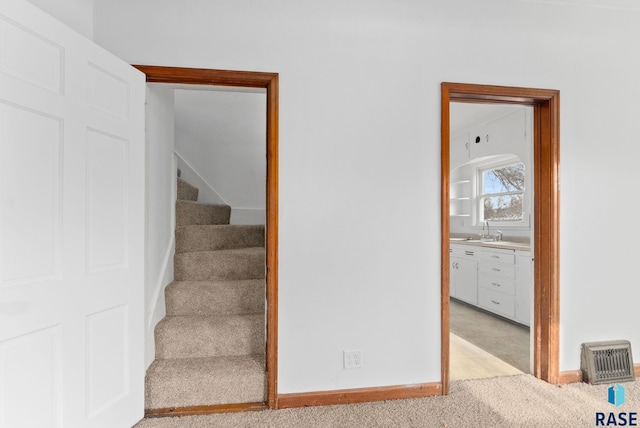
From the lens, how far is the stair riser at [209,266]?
2.64m

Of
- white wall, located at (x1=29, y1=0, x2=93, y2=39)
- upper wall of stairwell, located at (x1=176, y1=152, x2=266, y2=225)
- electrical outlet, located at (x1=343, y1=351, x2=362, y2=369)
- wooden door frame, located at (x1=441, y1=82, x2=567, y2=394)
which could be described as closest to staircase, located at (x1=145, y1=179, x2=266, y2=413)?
electrical outlet, located at (x1=343, y1=351, x2=362, y2=369)

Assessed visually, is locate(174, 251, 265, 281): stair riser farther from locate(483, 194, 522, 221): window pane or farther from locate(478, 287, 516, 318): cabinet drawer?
locate(483, 194, 522, 221): window pane

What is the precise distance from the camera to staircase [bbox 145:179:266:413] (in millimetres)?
→ 1977

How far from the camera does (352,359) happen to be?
80.8 inches

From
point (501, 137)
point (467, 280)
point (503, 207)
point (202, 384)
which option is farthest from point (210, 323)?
point (503, 207)

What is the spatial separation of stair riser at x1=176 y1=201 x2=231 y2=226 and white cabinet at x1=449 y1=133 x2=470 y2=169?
10.8ft

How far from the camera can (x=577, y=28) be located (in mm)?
2236

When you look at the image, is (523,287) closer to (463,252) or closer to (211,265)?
(463,252)

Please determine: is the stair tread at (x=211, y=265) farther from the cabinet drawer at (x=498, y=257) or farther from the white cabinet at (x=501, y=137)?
the white cabinet at (x=501, y=137)

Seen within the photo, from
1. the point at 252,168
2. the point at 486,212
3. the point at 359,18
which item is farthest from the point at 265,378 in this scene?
the point at 486,212

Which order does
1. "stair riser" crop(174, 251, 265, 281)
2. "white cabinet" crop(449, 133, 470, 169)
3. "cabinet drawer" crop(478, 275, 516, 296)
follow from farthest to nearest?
1. "white cabinet" crop(449, 133, 470, 169)
2. "cabinet drawer" crop(478, 275, 516, 296)
3. "stair riser" crop(174, 251, 265, 281)

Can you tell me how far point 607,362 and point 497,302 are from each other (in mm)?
1520

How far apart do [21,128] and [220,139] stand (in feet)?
8.81

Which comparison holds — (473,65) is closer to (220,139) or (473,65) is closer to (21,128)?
(21,128)
